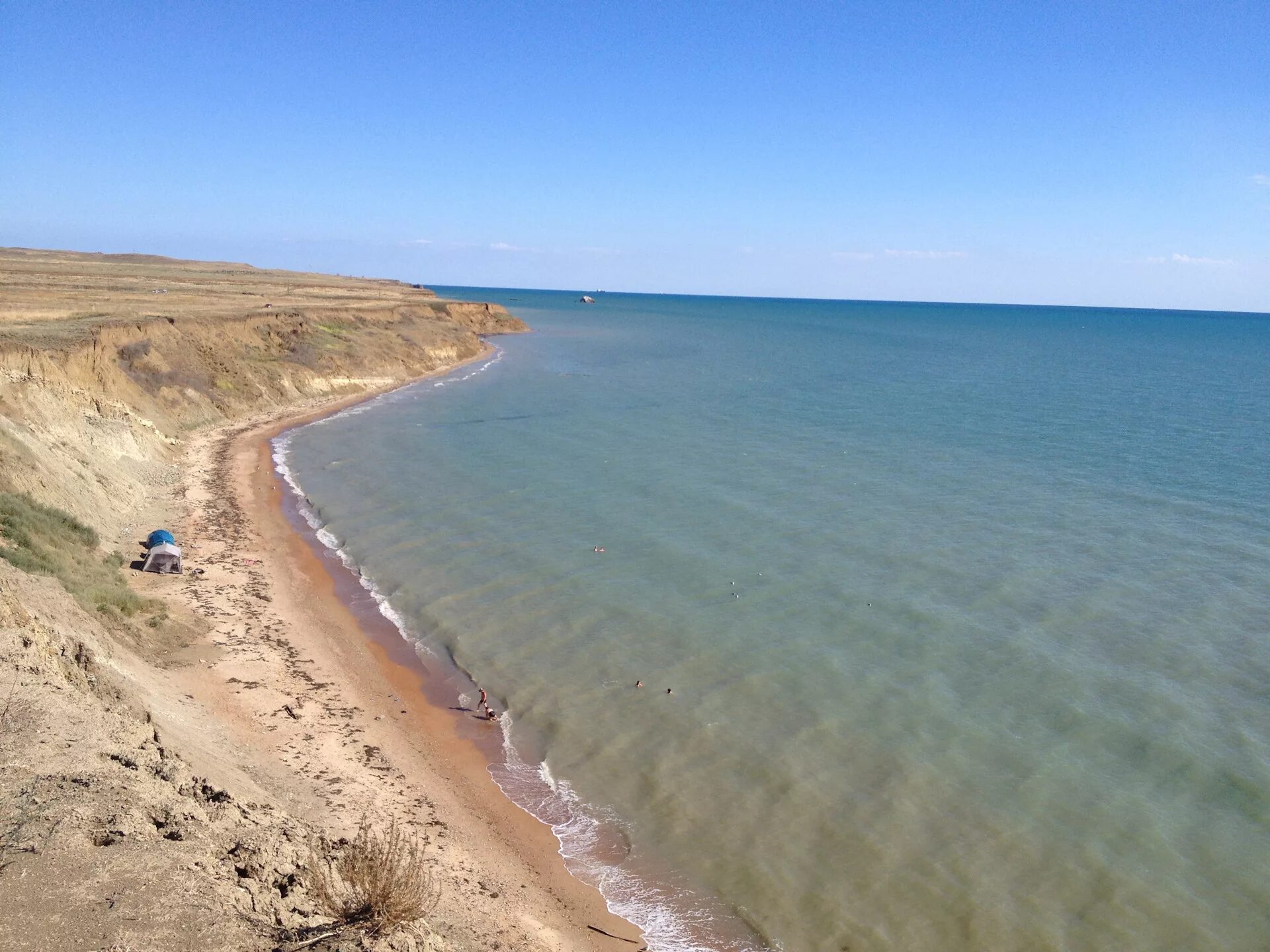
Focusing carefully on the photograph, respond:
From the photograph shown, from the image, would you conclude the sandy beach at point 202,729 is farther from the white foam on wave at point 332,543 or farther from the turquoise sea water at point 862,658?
the turquoise sea water at point 862,658

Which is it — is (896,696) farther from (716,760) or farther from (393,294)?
(393,294)

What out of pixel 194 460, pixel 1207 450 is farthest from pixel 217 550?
pixel 1207 450

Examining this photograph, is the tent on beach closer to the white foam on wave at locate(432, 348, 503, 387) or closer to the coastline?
the coastline

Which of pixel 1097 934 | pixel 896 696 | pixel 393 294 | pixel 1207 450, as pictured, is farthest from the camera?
pixel 393 294

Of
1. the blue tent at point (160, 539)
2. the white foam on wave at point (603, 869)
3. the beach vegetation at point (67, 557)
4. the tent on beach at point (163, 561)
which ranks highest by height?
the beach vegetation at point (67, 557)

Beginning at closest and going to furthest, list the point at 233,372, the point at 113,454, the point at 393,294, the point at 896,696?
the point at 896,696 → the point at 113,454 → the point at 233,372 → the point at 393,294

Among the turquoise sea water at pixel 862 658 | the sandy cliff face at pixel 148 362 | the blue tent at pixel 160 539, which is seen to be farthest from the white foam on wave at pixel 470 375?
the blue tent at pixel 160 539
